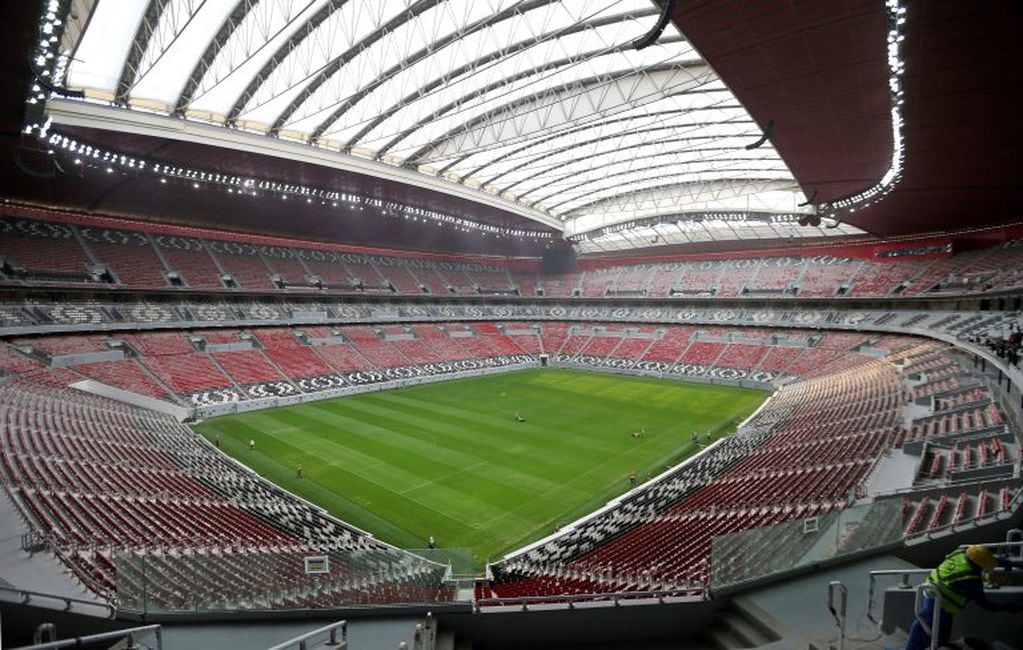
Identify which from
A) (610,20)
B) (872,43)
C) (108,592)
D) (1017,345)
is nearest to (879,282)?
(1017,345)

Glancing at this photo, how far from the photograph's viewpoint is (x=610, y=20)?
23219 millimetres

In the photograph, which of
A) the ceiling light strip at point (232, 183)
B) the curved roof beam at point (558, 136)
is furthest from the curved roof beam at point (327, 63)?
the curved roof beam at point (558, 136)

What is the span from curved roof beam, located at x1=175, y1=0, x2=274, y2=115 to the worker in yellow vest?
24950 millimetres

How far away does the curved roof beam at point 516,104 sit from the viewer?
88.7 ft

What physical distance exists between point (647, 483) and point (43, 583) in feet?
57.4

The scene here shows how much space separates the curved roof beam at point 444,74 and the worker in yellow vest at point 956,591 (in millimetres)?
22377

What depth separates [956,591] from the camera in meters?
4.70

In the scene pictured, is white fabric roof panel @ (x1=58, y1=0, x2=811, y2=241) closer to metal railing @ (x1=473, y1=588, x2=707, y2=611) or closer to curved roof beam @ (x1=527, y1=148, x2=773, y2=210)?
curved roof beam @ (x1=527, y1=148, x2=773, y2=210)

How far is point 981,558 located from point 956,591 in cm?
36

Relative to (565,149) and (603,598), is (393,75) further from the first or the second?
(603,598)

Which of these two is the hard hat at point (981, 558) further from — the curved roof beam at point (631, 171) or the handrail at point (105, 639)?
the curved roof beam at point (631, 171)

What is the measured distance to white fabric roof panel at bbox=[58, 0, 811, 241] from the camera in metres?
21.2

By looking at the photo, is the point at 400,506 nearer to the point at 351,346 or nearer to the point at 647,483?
the point at 647,483

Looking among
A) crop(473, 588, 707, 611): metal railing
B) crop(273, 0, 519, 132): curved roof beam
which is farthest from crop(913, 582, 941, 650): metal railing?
crop(273, 0, 519, 132): curved roof beam
